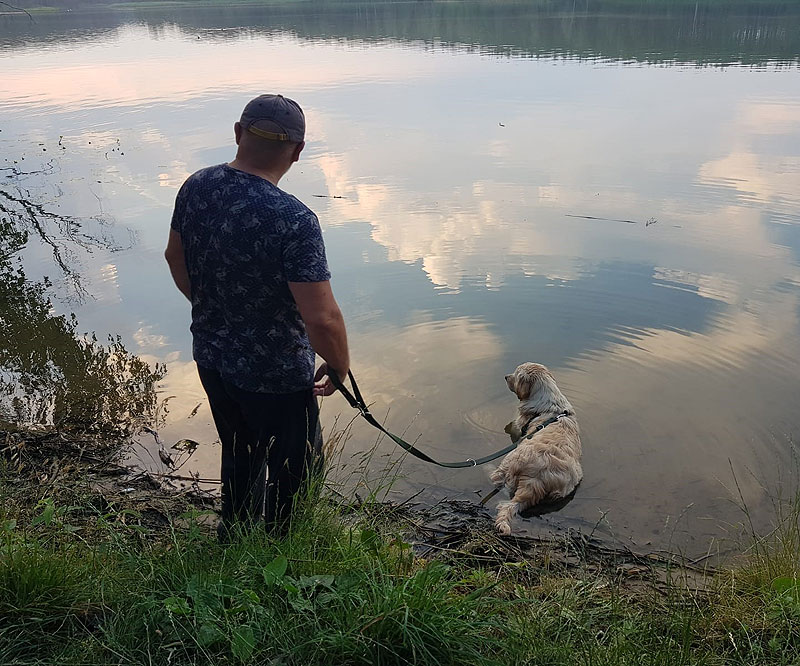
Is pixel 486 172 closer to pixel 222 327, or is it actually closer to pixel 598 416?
pixel 598 416

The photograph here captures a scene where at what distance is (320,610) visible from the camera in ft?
8.87

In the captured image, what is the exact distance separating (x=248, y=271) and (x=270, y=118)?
0.68 meters

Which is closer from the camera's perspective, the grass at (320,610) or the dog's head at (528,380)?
the grass at (320,610)

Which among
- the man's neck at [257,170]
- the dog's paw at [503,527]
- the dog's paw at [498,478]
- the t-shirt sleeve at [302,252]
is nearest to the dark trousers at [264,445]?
the t-shirt sleeve at [302,252]

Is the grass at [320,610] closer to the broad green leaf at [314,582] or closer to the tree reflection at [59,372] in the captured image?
the broad green leaf at [314,582]

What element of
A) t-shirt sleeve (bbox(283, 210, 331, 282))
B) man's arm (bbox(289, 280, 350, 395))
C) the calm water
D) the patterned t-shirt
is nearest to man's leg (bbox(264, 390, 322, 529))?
the patterned t-shirt

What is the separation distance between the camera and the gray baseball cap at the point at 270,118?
2930 mm

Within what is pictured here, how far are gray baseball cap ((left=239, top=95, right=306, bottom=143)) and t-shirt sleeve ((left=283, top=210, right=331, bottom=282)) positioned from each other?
1.27 feet

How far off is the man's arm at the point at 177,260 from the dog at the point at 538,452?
263 cm

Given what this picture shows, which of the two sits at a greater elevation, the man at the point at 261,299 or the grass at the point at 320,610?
the man at the point at 261,299

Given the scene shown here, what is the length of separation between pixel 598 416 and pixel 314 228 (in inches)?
160

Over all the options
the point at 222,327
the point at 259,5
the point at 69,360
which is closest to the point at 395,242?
the point at 69,360

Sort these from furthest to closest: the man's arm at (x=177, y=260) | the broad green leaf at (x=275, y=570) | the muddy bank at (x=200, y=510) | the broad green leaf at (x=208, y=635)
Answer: the muddy bank at (x=200, y=510), the man's arm at (x=177, y=260), the broad green leaf at (x=275, y=570), the broad green leaf at (x=208, y=635)

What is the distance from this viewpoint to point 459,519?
4.82m
